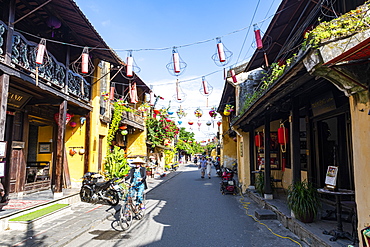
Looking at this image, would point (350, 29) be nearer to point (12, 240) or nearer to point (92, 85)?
point (12, 240)

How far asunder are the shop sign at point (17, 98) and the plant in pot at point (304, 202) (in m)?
8.37

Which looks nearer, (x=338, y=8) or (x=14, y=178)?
(x=338, y=8)

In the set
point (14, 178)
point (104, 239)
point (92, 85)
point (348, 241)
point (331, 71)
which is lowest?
point (104, 239)

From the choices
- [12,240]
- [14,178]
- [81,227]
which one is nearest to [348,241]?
[81,227]

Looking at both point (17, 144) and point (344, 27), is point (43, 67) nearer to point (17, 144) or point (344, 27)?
point (17, 144)

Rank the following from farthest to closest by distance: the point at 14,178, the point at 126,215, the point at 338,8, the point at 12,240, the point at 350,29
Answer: the point at 14,178 → the point at 126,215 → the point at 338,8 → the point at 12,240 → the point at 350,29

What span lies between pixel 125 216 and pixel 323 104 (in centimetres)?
591

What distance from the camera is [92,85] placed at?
1179 centimetres

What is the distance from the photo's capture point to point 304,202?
5.74 m

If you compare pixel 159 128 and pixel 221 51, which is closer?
pixel 221 51

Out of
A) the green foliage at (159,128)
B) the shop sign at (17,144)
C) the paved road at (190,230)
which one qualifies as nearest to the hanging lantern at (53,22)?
the shop sign at (17,144)

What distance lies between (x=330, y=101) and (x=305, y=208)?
266 centimetres

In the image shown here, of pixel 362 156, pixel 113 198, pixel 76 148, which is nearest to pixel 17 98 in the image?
pixel 76 148

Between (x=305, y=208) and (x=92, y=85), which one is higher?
(x=92, y=85)
